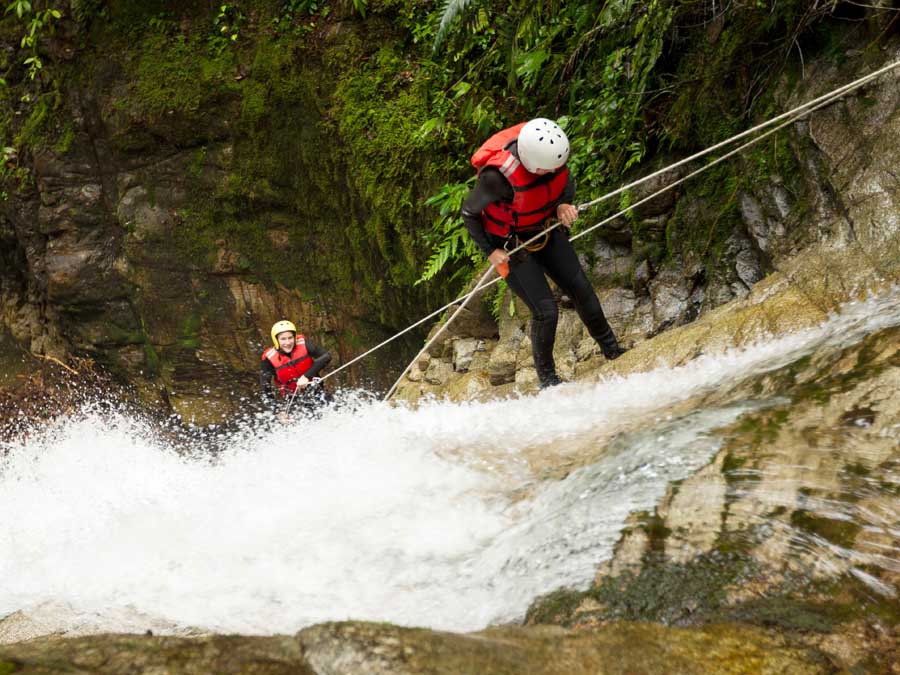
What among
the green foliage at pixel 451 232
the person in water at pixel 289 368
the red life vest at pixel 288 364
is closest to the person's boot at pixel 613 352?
the green foliage at pixel 451 232

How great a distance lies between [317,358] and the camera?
334 inches

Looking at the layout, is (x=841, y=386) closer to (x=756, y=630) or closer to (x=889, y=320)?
(x=889, y=320)

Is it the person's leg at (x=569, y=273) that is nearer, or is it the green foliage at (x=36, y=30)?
the person's leg at (x=569, y=273)

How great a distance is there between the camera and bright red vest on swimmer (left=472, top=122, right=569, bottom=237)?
4730 millimetres

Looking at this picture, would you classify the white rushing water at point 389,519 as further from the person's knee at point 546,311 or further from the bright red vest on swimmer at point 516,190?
the bright red vest on swimmer at point 516,190

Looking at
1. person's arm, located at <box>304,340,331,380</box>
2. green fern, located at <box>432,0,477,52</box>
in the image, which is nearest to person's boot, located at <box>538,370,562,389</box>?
green fern, located at <box>432,0,477,52</box>

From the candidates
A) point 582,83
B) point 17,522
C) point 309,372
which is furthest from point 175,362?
point 582,83

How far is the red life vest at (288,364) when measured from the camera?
8.32 meters

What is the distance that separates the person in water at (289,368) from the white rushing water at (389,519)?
7.09 ft

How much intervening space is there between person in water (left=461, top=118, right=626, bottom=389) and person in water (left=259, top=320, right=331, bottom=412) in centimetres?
338

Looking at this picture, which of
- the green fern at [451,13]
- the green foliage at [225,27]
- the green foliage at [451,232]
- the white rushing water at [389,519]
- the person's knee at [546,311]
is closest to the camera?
the white rushing water at [389,519]

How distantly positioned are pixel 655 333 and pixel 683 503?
3.66m

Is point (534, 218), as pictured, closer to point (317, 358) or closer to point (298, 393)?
point (298, 393)

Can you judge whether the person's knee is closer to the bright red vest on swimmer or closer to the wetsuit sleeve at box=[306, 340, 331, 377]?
the bright red vest on swimmer
